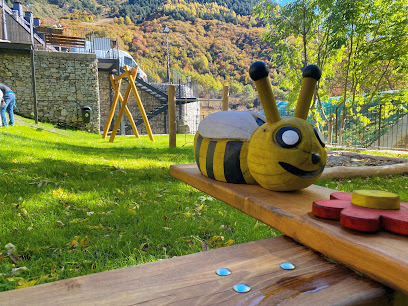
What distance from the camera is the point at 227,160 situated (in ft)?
5.13

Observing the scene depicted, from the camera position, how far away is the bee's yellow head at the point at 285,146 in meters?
1.28

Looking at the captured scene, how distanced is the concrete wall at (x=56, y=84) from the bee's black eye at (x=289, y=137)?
12586 millimetres

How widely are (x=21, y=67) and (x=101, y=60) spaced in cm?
327

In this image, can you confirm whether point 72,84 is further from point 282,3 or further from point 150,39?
point 150,39

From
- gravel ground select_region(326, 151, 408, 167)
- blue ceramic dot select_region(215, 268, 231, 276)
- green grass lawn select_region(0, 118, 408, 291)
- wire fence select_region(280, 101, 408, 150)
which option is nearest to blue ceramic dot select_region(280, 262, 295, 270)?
blue ceramic dot select_region(215, 268, 231, 276)

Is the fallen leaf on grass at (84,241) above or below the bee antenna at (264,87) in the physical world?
below

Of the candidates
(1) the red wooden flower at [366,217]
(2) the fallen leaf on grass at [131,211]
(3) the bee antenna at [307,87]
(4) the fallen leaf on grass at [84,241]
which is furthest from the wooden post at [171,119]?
(1) the red wooden flower at [366,217]

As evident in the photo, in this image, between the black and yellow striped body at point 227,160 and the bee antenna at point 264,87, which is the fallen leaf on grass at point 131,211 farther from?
the bee antenna at point 264,87

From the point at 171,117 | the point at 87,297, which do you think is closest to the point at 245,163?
the point at 87,297

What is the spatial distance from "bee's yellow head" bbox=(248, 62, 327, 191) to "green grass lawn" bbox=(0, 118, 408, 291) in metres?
0.63

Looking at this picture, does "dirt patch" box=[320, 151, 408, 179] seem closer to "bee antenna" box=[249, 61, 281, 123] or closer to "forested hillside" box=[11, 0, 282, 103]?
"bee antenna" box=[249, 61, 281, 123]

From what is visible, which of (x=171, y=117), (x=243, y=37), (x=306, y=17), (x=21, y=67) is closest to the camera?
(x=171, y=117)

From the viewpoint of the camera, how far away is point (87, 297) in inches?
25.4

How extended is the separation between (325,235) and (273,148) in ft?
1.74
